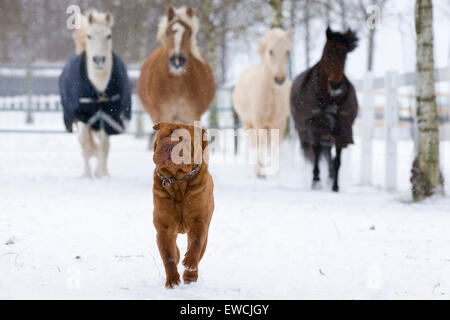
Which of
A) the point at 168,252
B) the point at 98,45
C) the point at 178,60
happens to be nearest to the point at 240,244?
the point at 168,252

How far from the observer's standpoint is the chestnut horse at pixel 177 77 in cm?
621

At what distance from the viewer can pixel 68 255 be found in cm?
334

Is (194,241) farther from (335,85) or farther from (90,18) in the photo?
(90,18)

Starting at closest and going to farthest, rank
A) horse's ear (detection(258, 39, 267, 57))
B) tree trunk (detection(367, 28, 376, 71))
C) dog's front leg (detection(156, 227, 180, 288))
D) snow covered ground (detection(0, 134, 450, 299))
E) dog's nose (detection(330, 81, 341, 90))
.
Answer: dog's front leg (detection(156, 227, 180, 288))
snow covered ground (detection(0, 134, 450, 299))
dog's nose (detection(330, 81, 341, 90))
horse's ear (detection(258, 39, 267, 57))
tree trunk (detection(367, 28, 376, 71))

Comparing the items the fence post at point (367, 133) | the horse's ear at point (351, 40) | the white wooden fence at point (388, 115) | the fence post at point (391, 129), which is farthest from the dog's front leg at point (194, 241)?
the fence post at point (367, 133)

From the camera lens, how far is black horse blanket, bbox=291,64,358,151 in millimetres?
6230

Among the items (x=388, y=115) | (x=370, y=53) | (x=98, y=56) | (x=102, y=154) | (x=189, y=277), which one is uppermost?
(x=370, y=53)

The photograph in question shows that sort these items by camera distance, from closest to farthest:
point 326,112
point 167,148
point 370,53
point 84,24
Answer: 1. point 167,148
2. point 326,112
3. point 84,24
4. point 370,53

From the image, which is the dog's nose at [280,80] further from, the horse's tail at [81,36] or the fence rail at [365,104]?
the horse's tail at [81,36]

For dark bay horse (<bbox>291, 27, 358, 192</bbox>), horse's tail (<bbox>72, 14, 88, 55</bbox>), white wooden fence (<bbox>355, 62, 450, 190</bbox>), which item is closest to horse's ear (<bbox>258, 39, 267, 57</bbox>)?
dark bay horse (<bbox>291, 27, 358, 192</bbox>)

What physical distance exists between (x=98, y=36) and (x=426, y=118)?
13.4ft

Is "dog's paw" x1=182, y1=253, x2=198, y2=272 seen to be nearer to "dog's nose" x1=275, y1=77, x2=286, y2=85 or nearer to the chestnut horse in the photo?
the chestnut horse

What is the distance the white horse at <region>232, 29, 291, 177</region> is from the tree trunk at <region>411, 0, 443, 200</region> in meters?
1.80

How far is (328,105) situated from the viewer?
20.5ft
